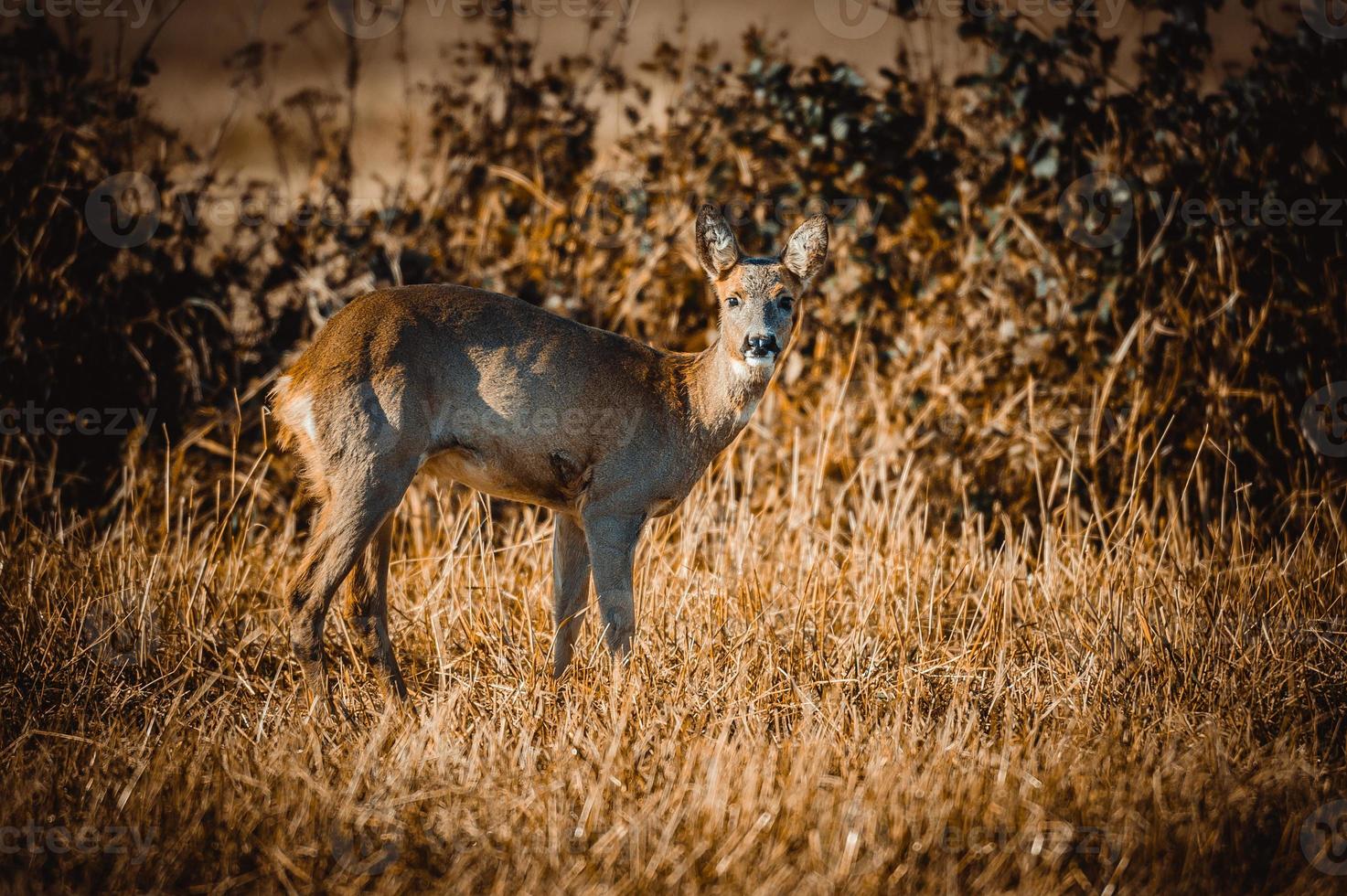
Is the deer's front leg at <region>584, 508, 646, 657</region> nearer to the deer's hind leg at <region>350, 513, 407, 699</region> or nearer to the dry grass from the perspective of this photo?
the dry grass

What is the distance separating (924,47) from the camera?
7.48 meters

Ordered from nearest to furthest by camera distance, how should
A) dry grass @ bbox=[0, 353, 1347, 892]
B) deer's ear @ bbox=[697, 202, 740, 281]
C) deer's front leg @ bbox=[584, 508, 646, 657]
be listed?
dry grass @ bbox=[0, 353, 1347, 892] → deer's front leg @ bbox=[584, 508, 646, 657] → deer's ear @ bbox=[697, 202, 740, 281]

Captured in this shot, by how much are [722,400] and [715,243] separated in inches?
25.0

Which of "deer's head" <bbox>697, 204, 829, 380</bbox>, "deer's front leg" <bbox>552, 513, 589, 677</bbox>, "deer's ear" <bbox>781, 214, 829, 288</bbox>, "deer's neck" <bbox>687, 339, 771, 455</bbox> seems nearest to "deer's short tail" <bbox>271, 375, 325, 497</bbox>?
"deer's front leg" <bbox>552, 513, 589, 677</bbox>

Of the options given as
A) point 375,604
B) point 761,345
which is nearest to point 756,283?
point 761,345

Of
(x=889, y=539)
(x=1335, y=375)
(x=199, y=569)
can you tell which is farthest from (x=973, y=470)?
(x=199, y=569)

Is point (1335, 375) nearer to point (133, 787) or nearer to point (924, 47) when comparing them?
point (924, 47)

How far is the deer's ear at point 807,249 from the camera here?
5.19 m

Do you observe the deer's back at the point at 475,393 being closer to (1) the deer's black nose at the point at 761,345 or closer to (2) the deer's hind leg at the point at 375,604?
(2) the deer's hind leg at the point at 375,604

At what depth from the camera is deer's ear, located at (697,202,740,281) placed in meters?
5.08

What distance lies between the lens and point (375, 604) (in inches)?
197

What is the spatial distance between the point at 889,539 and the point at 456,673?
2.24 meters

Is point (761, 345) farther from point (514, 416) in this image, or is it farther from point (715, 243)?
point (514, 416)

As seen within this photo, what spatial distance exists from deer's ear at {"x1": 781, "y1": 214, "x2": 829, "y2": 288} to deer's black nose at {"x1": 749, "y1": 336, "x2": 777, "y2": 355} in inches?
22.8
